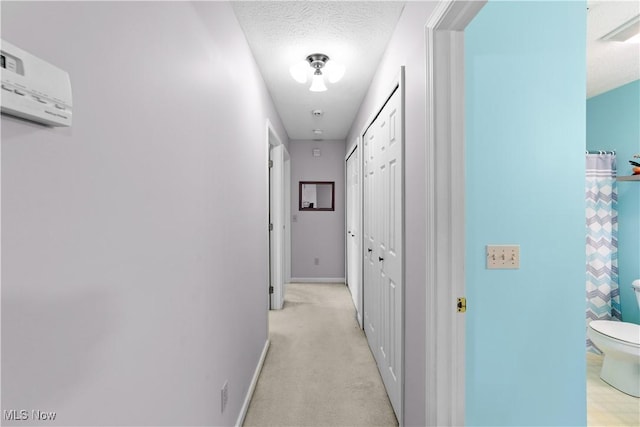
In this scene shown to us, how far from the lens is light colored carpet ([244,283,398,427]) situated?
6.43ft

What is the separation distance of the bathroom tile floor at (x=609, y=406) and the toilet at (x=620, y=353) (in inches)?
2.4

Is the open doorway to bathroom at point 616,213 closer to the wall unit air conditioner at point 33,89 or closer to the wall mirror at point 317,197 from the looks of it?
the wall mirror at point 317,197

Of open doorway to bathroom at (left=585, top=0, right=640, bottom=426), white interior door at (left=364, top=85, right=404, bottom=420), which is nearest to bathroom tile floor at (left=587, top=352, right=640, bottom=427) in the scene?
open doorway to bathroom at (left=585, top=0, right=640, bottom=426)

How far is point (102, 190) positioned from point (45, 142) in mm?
170

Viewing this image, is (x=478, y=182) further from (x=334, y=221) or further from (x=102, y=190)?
(x=334, y=221)

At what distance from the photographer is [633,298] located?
9.06 ft

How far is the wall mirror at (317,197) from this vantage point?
5.45 metres

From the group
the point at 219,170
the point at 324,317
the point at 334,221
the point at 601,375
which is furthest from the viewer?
the point at 334,221

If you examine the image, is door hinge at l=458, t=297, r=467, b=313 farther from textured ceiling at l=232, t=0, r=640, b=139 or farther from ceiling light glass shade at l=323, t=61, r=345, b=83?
ceiling light glass shade at l=323, t=61, r=345, b=83

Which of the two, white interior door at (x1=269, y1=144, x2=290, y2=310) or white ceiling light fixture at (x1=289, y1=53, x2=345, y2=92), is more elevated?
white ceiling light fixture at (x1=289, y1=53, x2=345, y2=92)

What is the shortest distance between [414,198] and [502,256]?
0.48 metres

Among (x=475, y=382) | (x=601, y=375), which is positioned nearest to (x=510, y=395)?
(x=475, y=382)

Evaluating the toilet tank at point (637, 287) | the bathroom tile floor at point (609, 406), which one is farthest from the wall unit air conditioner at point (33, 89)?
the toilet tank at point (637, 287)

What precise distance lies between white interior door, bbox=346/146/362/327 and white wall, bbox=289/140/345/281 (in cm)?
41
